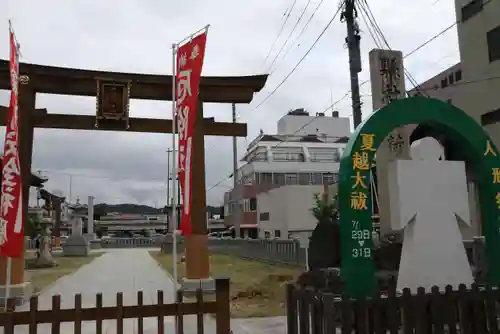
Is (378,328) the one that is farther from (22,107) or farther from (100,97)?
(22,107)

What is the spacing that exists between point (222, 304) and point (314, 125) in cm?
5526

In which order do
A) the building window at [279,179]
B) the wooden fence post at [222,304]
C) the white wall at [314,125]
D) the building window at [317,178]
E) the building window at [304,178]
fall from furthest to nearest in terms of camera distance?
the white wall at [314,125] < the building window at [317,178] < the building window at [304,178] < the building window at [279,179] < the wooden fence post at [222,304]

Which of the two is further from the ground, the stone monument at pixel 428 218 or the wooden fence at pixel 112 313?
the stone monument at pixel 428 218

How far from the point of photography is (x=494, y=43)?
19141 millimetres

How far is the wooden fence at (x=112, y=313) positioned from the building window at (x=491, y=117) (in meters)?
16.7

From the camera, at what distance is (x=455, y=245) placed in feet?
24.0

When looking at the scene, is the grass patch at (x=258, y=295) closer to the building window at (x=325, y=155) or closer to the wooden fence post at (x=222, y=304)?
the wooden fence post at (x=222, y=304)

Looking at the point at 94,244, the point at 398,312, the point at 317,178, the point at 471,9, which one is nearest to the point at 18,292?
the point at 398,312

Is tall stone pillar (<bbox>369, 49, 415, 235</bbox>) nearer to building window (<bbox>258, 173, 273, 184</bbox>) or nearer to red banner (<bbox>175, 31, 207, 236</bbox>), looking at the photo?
red banner (<bbox>175, 31, 207, 236</bbox>)

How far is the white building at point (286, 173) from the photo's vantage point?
125 feet

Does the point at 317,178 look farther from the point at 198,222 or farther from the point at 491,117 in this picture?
the point at 198,222

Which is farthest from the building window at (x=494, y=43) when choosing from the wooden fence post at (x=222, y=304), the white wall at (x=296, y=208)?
the white wall at (x=296, y=208)

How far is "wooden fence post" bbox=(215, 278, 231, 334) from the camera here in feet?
21.0

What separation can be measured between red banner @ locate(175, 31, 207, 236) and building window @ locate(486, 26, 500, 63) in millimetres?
15477
